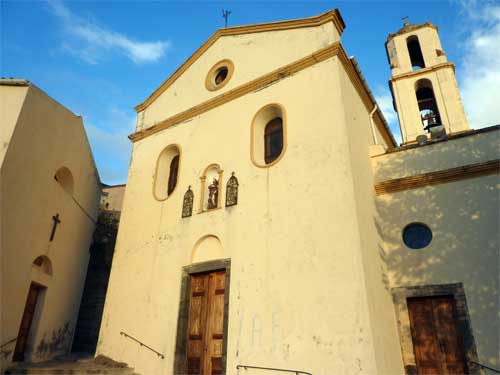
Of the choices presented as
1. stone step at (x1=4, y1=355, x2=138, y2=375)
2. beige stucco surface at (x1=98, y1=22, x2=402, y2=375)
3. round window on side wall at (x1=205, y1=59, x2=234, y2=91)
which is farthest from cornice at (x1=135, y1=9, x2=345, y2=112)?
stone step at (x1=4, y1=355, x2=138, y2=375)

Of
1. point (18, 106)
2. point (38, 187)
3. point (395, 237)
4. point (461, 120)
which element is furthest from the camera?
point (461, 120)

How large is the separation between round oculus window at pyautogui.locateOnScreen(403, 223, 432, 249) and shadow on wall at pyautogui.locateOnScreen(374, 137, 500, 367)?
0.11 m

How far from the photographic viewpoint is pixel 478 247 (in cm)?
758

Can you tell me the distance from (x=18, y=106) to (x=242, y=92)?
18.0 feet

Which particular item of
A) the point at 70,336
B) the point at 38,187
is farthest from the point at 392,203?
the point at 70,336

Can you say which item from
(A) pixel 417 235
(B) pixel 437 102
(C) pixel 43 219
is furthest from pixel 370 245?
(B) pixel 437 102

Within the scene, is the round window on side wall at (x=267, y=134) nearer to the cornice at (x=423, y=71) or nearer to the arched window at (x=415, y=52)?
the cornice at (x=423, y=71)

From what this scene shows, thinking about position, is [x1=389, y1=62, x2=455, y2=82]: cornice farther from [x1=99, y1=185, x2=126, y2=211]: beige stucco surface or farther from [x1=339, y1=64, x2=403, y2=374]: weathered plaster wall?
[x1=99, y1=185, x2=126, y2=211]: beige stucco surface

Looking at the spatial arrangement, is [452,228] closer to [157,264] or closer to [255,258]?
[255,258]

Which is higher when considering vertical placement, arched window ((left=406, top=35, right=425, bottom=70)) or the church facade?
arched window ((left=406, top=35, right=425, bottom=70))

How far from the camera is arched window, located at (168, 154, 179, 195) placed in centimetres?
1133

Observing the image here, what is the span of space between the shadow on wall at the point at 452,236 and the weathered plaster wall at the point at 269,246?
143cm

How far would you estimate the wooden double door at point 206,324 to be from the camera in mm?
7816

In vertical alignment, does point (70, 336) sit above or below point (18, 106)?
below
